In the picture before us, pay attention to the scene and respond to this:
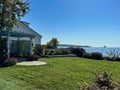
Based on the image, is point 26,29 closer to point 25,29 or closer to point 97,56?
point 25,29

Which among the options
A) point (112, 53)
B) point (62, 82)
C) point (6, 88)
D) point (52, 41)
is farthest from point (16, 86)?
point (52, 41)

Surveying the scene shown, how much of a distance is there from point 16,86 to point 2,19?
415 inches

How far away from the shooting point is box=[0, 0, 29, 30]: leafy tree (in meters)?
19.7

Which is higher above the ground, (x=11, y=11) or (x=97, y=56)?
(x=11, y=11)

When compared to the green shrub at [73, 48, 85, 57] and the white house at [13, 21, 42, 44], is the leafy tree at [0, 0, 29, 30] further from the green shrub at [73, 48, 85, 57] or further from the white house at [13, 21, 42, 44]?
the green shrub at [73, 48, 85, 57]

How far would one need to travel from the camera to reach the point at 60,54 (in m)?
31.8

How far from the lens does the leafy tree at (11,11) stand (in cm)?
1966

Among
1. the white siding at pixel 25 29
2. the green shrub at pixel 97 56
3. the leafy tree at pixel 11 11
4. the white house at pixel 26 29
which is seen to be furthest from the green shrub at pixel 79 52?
the leafy tree at pixel 11 11

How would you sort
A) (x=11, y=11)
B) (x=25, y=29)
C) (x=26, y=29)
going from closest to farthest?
(x=11, y=11), (x=25, y=29), (x=26, y=29)

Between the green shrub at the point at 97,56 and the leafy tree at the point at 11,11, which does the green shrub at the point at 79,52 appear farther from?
the leafy tree at the point at 11,11

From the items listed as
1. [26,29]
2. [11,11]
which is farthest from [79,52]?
[11,11]

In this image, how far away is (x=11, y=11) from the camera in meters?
20.1

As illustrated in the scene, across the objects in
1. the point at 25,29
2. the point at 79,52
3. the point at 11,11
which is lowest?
the point at 79,52

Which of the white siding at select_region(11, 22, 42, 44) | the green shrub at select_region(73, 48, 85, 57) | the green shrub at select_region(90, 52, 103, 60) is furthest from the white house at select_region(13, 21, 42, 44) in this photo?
the green shrub at select_region(90, 52, 103, 60)
